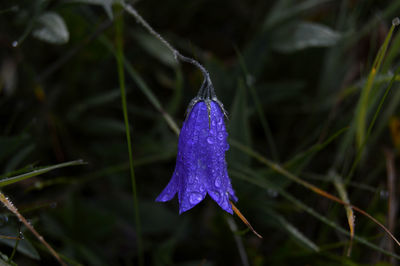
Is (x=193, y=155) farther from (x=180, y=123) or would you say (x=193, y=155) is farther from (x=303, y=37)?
(x=303, y=37)

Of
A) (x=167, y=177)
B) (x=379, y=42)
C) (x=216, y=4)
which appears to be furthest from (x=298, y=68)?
(x=167, y=177)

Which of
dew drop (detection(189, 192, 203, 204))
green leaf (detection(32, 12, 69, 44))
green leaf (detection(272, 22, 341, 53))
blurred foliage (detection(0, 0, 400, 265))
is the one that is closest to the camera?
dew drop (detection(189, 192, 203, 204))

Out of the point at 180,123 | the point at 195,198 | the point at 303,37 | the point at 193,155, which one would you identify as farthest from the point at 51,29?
the point at 303,37

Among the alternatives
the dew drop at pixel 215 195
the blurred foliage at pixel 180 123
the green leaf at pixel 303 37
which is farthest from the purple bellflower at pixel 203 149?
the green leaf at pixel 303 37

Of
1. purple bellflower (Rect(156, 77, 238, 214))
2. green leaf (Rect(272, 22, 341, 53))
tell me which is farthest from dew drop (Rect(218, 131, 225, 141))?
green leaf (Rect(272, 22, 341, 53))

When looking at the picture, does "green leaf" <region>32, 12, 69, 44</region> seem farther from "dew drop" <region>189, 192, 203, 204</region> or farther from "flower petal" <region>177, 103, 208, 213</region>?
"dew drop" <region>189, 192, 203, 204</region>

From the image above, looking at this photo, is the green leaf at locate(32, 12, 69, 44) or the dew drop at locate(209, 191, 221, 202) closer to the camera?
the dew drop at locate(209, 191, 221, 202)

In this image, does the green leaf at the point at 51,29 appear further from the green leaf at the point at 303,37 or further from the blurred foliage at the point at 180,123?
the green leaf at the point at 303,37
